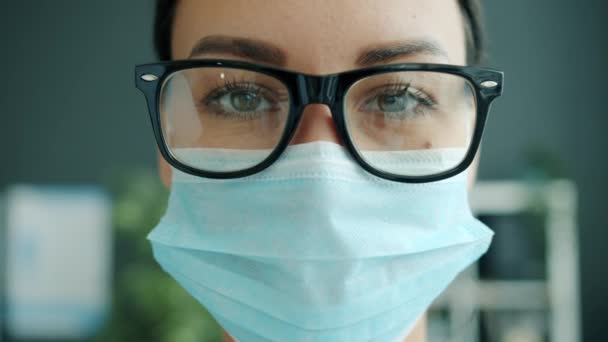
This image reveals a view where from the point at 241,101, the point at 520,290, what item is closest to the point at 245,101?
the point at 241,101

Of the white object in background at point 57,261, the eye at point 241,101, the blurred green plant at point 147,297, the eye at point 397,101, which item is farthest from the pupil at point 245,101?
the white object in background at point 57,261

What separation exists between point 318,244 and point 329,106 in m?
0.14

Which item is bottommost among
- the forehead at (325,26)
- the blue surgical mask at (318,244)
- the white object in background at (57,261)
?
the white object in background at (57,261)

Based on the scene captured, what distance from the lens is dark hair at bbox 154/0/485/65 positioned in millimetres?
806

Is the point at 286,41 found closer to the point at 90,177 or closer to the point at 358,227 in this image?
the point at 358,227

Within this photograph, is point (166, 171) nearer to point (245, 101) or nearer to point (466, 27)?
point (245, 101)

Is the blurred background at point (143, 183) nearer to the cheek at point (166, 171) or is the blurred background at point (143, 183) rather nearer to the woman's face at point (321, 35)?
the cheek at point (166, 171)

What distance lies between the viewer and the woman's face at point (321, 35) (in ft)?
2.16

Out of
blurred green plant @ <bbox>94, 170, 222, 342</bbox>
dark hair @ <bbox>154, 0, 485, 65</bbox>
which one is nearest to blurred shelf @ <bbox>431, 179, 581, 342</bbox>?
blurred green plant @ <bbox>94, 170, 222, 342</bbox>

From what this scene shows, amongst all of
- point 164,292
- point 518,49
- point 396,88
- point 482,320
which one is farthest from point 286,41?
point 518,49

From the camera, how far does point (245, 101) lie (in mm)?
700

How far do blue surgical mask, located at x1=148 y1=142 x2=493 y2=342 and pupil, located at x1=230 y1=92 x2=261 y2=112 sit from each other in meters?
0.05

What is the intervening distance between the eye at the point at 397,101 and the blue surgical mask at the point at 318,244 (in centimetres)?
4

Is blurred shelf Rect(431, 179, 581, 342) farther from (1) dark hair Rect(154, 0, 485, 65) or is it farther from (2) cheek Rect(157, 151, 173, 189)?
(2) cheek Rect(157, 151, 173, 189)
